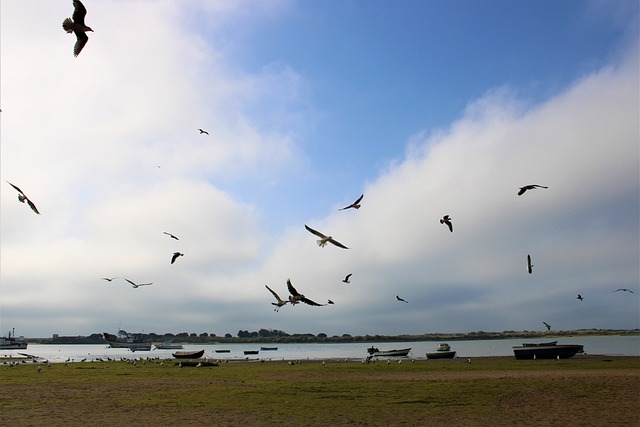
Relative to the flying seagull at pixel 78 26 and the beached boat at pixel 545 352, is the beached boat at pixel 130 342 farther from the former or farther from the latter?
the flying seagull at pixel 78 26

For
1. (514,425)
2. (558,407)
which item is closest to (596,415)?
(558,407)

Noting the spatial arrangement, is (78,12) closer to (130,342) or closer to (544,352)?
(544,352)

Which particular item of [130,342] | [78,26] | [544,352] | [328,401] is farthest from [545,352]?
[130,342]

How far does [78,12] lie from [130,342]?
14320 cm

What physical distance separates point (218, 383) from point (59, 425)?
14.7m

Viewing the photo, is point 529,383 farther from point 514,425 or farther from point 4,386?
point 4,386

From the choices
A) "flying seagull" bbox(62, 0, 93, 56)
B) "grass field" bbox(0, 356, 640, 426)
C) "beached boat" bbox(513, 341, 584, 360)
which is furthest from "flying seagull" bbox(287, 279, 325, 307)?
"beached boat" bbox(513, 341, 584, 360)

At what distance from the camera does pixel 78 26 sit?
48.2ft

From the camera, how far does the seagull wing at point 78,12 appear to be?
1441cm

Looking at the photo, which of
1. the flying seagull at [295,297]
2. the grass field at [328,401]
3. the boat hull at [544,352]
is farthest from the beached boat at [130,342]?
the flying seagull at [295,297]

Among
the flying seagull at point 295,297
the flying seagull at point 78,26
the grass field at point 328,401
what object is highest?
the flying seagull at point 78,26

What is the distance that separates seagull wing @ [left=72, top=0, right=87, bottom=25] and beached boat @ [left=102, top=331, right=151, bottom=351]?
13278 cm

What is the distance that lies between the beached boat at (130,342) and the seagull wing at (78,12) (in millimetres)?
132778

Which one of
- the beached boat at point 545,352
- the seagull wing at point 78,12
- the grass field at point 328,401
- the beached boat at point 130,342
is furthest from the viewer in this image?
the beached boat at point 130,342
